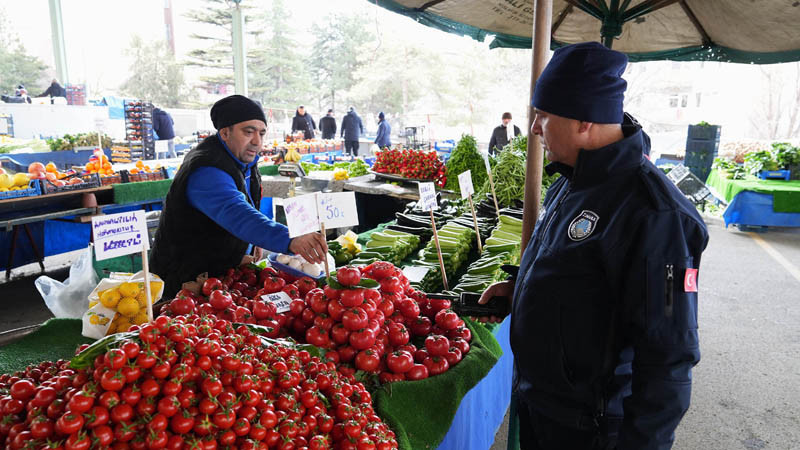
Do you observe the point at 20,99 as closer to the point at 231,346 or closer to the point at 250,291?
the point at 250,291

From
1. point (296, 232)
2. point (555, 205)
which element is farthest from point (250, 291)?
point (555, 205)

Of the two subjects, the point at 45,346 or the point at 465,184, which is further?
the point at 465,184

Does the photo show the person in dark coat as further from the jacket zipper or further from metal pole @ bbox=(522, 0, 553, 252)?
the jacket zipper

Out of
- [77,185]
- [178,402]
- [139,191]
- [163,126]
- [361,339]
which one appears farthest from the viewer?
[163,126]

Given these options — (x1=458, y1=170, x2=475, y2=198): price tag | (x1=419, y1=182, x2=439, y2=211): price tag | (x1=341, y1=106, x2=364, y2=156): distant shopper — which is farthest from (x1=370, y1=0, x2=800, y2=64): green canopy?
(x1=341, y1=106, x2=364, y2=156): distant shopper

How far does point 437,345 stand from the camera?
1.99 meters

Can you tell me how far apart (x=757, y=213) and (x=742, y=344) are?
17.2ft

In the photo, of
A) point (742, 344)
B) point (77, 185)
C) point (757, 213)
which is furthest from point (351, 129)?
point (742, 344)

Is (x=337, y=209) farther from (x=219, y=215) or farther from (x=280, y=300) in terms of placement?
(x=219, y=215)

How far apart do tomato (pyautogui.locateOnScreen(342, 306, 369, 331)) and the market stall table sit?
9.09 m

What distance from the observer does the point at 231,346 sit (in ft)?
4.57

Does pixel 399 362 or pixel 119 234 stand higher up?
pixel 119 234

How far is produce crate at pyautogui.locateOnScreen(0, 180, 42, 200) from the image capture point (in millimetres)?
4906

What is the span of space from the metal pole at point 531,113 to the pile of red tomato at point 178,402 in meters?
1.44
